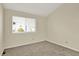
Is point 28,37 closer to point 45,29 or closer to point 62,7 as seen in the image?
point 45,29

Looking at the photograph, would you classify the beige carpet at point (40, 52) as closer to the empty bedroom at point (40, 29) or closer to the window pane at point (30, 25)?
the empty bedroom at point (40, 29)

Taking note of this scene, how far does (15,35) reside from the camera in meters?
4.30

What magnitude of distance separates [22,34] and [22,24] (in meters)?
0.50

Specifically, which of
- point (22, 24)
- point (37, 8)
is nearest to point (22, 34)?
point (22, 24)

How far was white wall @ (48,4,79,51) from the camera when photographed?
3.95 metres

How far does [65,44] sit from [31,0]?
367 cm

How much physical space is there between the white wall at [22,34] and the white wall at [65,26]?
1.40 ft

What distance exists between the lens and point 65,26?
4.53 m

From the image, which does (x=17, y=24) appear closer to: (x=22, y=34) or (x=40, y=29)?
(x=22, y=34)

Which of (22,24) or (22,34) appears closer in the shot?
(22,24)

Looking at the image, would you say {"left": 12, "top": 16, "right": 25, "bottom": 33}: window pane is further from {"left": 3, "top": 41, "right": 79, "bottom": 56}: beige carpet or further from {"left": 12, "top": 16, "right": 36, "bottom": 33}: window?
{"left": 3, "top": 41, "right": 79, "bottom": 56}: beige carpet

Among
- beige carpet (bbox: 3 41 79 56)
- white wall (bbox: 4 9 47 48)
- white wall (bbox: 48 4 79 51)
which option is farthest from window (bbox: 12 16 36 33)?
white wall (bbox: 48 4 79 51)

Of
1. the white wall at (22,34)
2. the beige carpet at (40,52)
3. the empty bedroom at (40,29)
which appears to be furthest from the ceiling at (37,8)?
the beige carpet at (40,52)

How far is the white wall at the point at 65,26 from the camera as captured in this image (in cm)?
395
